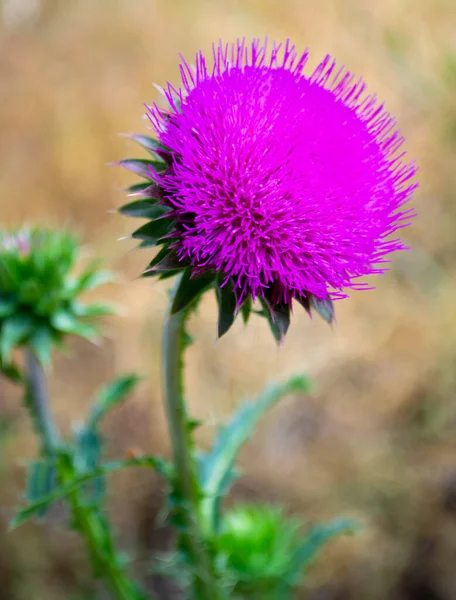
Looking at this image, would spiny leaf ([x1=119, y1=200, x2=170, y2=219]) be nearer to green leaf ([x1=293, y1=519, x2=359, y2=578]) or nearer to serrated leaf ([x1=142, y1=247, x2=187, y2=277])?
serrated leaf ([x1=142, y1=247, x2=187, y2=277])

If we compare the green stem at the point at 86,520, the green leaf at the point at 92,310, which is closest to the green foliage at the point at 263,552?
the green stem at the point at 86,520

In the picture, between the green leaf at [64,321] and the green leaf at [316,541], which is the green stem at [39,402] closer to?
the green leaf at [64,321]

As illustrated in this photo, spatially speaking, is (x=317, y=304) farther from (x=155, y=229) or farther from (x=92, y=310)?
(x=92, y=310)

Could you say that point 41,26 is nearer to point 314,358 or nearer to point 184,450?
point 314,358

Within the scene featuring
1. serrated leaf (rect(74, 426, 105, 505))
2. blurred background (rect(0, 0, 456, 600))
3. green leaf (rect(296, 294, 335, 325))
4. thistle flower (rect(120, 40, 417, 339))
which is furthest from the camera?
blurred background (rect(0, 0, 456, 600))

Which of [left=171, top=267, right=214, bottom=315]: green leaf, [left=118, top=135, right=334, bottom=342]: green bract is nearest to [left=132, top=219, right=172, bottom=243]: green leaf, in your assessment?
[left=118, top=135, right=334, bottom=342]: green bract

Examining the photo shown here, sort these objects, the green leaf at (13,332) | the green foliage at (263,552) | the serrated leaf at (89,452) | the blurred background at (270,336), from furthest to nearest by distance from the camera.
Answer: the blurred background at (270,336), the green foliage at (263,552), the serrated leaf at (89,452), the green leaf at (13,332)
